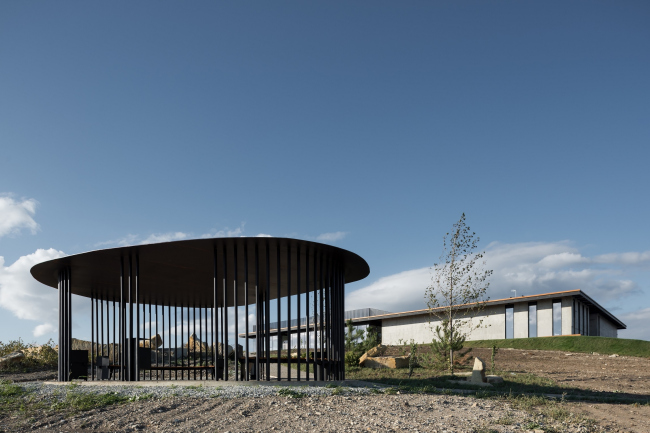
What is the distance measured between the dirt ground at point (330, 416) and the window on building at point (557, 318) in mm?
20691

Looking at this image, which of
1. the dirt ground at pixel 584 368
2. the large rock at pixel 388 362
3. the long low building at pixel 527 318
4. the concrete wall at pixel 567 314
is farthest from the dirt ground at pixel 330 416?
the concrete wall at pixel 567 314

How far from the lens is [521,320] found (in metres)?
30.9

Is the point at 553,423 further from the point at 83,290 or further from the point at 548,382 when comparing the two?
the point at 83,290

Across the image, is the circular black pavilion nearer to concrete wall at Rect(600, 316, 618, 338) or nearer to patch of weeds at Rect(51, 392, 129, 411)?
patch of weeds at Rect(51, 392, 129, 411)

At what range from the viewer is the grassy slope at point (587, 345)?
26.3 metres

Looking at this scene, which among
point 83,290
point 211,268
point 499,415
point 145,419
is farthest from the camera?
point 83,290

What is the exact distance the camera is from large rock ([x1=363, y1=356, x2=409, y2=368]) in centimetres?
1919

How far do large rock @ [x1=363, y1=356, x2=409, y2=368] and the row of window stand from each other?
1382cm

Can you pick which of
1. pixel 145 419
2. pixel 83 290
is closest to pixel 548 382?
pixel 145 419

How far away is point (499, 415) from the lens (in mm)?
8453

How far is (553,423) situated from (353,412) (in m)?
3.13

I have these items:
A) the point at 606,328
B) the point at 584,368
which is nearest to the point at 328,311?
the point at 584,368

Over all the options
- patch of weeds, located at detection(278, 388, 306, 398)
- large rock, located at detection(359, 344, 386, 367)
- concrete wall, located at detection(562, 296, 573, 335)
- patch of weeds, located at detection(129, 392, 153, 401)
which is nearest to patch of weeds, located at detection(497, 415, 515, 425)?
patch of weeds, located at detection(278, 388, 306, 398)

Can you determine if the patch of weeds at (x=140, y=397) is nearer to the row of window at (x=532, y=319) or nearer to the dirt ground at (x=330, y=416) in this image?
the dirt ground at (x=330, y=416)
